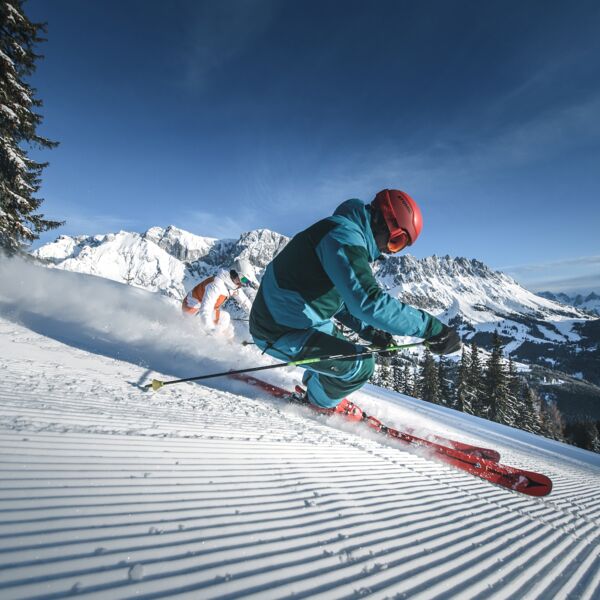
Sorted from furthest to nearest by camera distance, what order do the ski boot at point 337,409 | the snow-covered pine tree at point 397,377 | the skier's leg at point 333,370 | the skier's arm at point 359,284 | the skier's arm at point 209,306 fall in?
the snow-covered pine tree at point 397,377
the skier's arm at point 209,306
the ski boot at point 337,409
the skier's leg at point 333,370
the skier's arm at point 359,284

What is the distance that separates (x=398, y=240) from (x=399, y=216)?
28 centimetres

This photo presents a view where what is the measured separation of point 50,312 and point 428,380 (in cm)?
3898

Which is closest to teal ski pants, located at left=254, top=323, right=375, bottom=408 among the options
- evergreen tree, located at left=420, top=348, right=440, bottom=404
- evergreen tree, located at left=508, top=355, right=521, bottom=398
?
A: evergreen tree, located at left=508, top=355, right=521, bottom=398

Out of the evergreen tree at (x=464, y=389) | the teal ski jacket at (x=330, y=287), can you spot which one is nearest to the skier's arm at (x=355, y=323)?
the teal ski jacket at (x=330, y=287)

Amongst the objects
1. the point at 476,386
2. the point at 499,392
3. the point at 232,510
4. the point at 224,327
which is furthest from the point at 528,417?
the point at 232,510

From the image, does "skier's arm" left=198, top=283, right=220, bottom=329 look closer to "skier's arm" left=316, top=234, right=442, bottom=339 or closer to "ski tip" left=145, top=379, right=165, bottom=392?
"ski tip" left=145, top=379, right=165, bottom=392

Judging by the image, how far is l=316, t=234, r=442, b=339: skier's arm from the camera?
3309 mm

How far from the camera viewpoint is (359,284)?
10.8 feet

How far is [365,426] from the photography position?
5012mm

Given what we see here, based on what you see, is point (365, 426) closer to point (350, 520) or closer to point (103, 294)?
point (350, 520)

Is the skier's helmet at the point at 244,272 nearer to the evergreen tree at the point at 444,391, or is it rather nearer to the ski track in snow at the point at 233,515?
the ski track in snow at the point at 233,515

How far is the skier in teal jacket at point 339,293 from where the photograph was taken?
3367mm

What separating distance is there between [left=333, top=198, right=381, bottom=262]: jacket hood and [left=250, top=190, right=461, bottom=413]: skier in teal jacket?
0.01m

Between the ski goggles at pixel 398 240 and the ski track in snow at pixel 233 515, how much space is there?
7.84 ft
